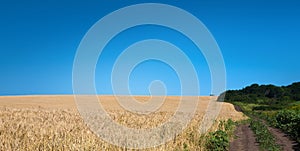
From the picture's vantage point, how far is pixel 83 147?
39.7ft

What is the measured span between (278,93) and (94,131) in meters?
123

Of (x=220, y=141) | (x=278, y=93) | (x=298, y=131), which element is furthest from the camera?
(x=278, y=93)

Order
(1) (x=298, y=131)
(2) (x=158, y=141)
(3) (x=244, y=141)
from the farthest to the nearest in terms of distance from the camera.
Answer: (1) (x=298, y=131) → (3) (x=244, y=141) → (2) (x=158, y=141)

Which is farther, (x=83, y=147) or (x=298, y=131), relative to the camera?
(x=298, y=131)

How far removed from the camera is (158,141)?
48.9 feet

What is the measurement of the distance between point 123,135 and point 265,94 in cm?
12621

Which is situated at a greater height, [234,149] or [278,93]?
[278,93]

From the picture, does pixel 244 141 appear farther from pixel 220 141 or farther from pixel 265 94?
pixel 265 94

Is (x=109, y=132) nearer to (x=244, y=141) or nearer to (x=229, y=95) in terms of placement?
(x=244, y=141)

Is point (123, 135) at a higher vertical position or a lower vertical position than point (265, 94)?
lower

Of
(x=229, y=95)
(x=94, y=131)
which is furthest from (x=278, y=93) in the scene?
(x=94, y=131)

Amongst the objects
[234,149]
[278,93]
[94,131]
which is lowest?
[234,149]

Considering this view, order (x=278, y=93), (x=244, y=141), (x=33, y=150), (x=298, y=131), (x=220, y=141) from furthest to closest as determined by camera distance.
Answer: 1. (x=278, y=93)
2. (x=298, y=131)
3. (x=244, y=141)
4. (x=220, y=141)
5. (x=33, y=150)

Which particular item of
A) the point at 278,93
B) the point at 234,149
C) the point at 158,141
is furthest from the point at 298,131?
the point at 278,93
